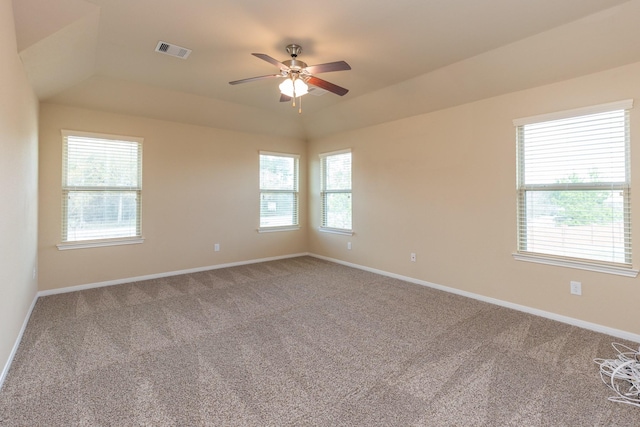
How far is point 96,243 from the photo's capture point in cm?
429

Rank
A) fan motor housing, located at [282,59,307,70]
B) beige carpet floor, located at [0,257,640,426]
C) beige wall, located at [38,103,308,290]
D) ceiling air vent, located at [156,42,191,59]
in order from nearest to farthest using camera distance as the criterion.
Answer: beige carpet floor, located at [0,257,640,426], fan motor housing, located at [282,59,307,70], ceiling air vent, located at [156,42,191,59], beige wall, located at [38,103,308,290]

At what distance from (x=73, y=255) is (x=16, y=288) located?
171 centimetres

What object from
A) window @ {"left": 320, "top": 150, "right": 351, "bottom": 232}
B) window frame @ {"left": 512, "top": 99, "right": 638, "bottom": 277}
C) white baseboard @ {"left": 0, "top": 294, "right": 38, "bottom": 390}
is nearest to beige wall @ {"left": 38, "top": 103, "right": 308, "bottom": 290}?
window @ {"left": 320, "top": 150, "right": 351, "bottom": 232}

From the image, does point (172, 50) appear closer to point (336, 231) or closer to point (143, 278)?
point (143, 278)

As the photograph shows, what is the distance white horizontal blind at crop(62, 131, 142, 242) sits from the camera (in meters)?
4.11

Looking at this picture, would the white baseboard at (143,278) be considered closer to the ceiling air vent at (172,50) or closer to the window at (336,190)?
the window at (336,190)

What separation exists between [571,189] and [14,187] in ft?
16.9

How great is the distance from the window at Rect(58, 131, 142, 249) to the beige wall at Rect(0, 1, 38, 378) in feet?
2.34

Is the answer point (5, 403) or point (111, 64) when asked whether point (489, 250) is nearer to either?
point (5, 403)

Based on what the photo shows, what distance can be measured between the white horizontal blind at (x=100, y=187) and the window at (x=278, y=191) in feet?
6.97

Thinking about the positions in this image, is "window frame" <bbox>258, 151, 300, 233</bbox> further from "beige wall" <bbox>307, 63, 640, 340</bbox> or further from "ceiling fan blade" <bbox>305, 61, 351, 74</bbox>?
Result: "ceiling fan blade" <bbox>305, 61, 351, 74</bbox>

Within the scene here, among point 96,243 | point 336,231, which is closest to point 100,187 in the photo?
point 96,243

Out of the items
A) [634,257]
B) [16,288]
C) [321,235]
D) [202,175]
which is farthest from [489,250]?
[16,288]

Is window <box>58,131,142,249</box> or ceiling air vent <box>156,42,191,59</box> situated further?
window <box>58,131,142,249</box>
